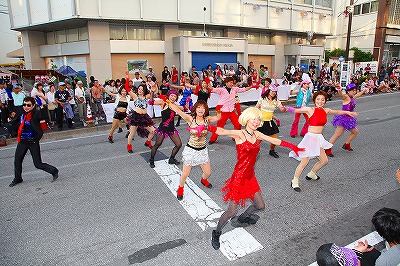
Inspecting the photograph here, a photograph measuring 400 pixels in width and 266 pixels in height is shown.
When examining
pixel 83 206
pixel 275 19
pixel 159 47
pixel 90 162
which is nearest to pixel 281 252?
pixel 83 206

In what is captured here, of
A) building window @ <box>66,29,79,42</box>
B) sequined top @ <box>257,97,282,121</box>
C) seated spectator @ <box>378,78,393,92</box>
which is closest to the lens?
sequined top @ <box>257,97,282,121</box>

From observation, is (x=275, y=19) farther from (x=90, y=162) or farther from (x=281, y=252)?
(x=281, y=252)

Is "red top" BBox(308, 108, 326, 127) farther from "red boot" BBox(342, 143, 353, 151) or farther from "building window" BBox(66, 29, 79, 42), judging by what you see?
"building window" BBox(66, 29, 79, 42)

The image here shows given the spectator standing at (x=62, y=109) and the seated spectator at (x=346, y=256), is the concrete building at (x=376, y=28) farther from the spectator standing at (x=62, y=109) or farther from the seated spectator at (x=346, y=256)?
the seated spectator at (x=346, y=256)

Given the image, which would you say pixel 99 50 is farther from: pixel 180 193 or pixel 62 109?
pixel 180 193

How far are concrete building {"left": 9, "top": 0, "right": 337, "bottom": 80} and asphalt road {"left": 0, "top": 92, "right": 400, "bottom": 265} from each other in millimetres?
13385

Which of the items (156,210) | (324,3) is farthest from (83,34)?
(324,3)

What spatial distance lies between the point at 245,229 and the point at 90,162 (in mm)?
4768

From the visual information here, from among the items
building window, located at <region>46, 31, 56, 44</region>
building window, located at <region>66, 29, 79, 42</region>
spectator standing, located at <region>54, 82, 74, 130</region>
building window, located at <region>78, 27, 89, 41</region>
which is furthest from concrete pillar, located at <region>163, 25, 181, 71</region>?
spectator standing, located at <region>54, 82, 74, 130</region>

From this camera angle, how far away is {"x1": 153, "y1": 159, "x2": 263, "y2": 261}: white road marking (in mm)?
3967

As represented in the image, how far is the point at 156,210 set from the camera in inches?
198

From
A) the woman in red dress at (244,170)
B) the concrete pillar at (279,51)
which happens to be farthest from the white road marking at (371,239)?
the concrete pillar at (279,51)

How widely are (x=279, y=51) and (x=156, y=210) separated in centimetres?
2664

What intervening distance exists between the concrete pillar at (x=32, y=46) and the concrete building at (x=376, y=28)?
1292 inches
